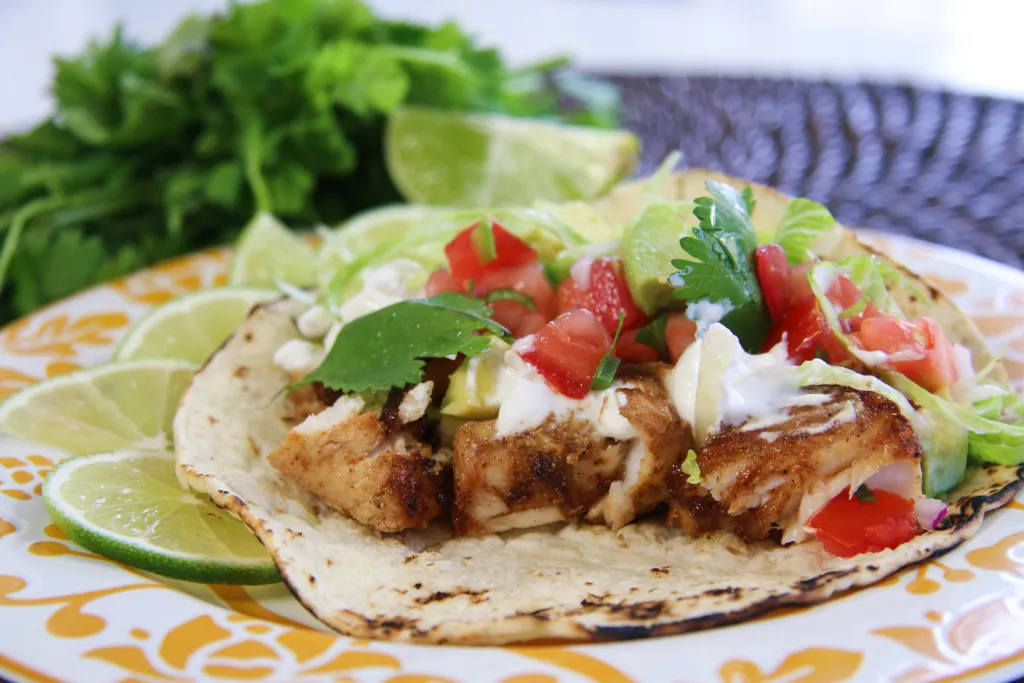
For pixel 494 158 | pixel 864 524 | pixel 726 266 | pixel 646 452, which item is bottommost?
pixel 864 524

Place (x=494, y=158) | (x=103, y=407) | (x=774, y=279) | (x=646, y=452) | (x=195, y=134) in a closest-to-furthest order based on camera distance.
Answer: (x=646, y=452) < (x=774, y=279) < (x=103, y=407) < (x=494, y=158) < (x=195, y=134)

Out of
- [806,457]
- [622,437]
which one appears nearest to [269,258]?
[622,437]

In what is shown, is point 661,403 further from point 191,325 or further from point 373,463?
point 191,325

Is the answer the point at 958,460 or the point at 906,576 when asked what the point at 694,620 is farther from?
the point at 958,460

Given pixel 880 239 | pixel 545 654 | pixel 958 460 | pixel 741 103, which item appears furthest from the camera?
pixel 741 103

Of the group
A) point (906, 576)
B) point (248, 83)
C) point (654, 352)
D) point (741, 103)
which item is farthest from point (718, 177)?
point (741, 103)

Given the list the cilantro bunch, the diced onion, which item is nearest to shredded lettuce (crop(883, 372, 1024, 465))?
the diced onion

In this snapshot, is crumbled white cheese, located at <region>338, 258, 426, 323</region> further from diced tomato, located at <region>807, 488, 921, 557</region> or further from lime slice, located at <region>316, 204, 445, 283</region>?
diced tomato, located at <region>807, 488, 921, 557</region>
